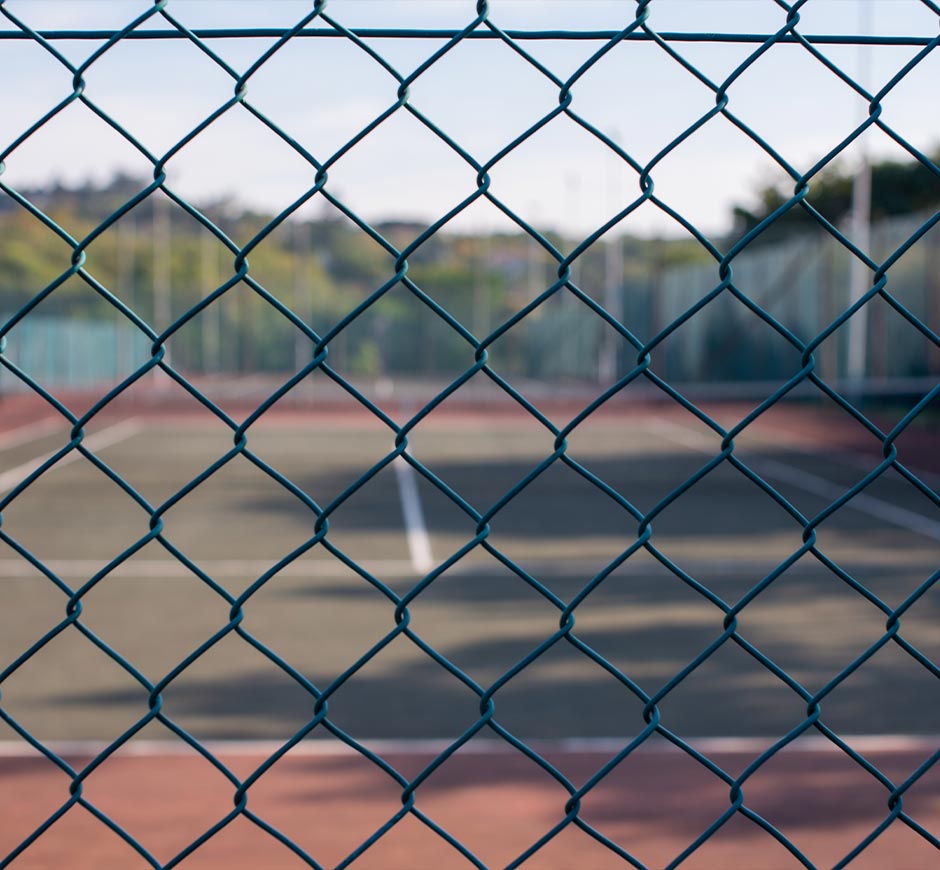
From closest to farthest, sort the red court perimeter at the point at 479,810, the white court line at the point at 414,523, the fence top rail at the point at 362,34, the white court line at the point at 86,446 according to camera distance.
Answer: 1. the fence top rail at the point at 362,34
2. the red court perimeter at the point at 479,810
3. the white court line at the point at 414,523
4. the white court line at the point at 86,446

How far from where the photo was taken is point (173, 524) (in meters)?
12.0

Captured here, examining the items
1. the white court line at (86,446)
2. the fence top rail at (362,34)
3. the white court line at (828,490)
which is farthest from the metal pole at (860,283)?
the fence top rail at (362,34)

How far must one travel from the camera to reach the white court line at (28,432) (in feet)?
66.0

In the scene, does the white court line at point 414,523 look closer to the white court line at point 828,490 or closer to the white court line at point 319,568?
the white court line at point 319,568

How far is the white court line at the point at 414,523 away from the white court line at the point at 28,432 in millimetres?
6398

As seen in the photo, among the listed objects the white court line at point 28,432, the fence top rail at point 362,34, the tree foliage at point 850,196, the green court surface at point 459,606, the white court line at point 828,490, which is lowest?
the white court line at point 828,490

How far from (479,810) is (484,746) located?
0.73 metres

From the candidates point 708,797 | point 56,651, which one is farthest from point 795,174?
point 56,651

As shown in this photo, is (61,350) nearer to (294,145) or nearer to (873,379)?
(873,379)

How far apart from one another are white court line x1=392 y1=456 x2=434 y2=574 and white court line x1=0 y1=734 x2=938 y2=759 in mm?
3149

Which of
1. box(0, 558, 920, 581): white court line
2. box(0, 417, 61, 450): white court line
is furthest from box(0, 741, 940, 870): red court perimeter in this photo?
box(0, 417, 61, 450): white court line

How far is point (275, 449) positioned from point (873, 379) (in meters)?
9.78

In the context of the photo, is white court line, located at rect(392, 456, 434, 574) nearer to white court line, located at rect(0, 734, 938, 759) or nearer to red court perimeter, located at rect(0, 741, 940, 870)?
white court line, located at rect(0, 734, 938, 759)

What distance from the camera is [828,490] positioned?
48.6 feet
